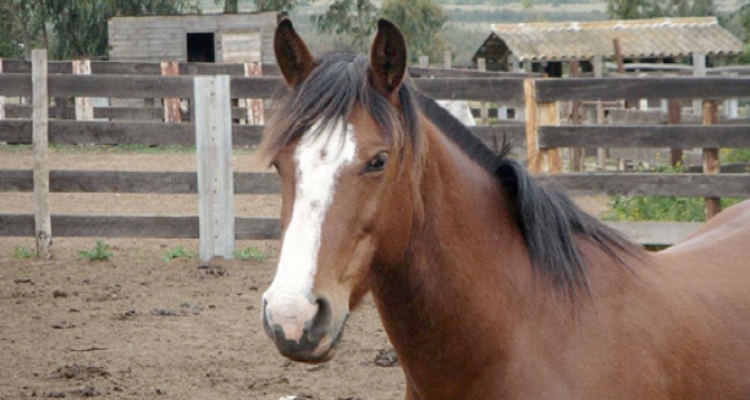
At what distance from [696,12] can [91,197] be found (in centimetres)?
5056

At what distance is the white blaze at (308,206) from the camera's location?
7.77 feet

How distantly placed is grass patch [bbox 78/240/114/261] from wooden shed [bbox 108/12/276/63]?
23.6 metres

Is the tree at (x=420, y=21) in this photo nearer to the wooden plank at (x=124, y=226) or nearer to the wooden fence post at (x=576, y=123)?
the wooden fence post at (x=576, y=123)

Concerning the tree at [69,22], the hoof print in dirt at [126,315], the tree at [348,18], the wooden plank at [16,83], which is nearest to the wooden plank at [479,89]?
the hoof print in dirt at [126,315]

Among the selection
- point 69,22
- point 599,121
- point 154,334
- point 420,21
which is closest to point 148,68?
point 599,121

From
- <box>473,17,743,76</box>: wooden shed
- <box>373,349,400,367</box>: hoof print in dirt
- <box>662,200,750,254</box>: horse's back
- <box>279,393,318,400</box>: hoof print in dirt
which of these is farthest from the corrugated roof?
<box>662,200,750,254</box>: horse's back

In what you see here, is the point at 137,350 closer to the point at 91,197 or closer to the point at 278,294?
the point at 278,294

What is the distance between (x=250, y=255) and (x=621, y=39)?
98.0ft

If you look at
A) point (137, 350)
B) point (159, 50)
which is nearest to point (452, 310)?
point (137, 350)

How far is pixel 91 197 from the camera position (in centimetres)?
1322

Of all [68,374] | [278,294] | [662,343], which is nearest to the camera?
[278,294]

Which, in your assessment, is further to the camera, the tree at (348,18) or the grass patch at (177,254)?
the tree at (348,18)

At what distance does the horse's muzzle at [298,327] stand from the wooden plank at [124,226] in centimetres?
680

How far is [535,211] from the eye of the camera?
301cm
